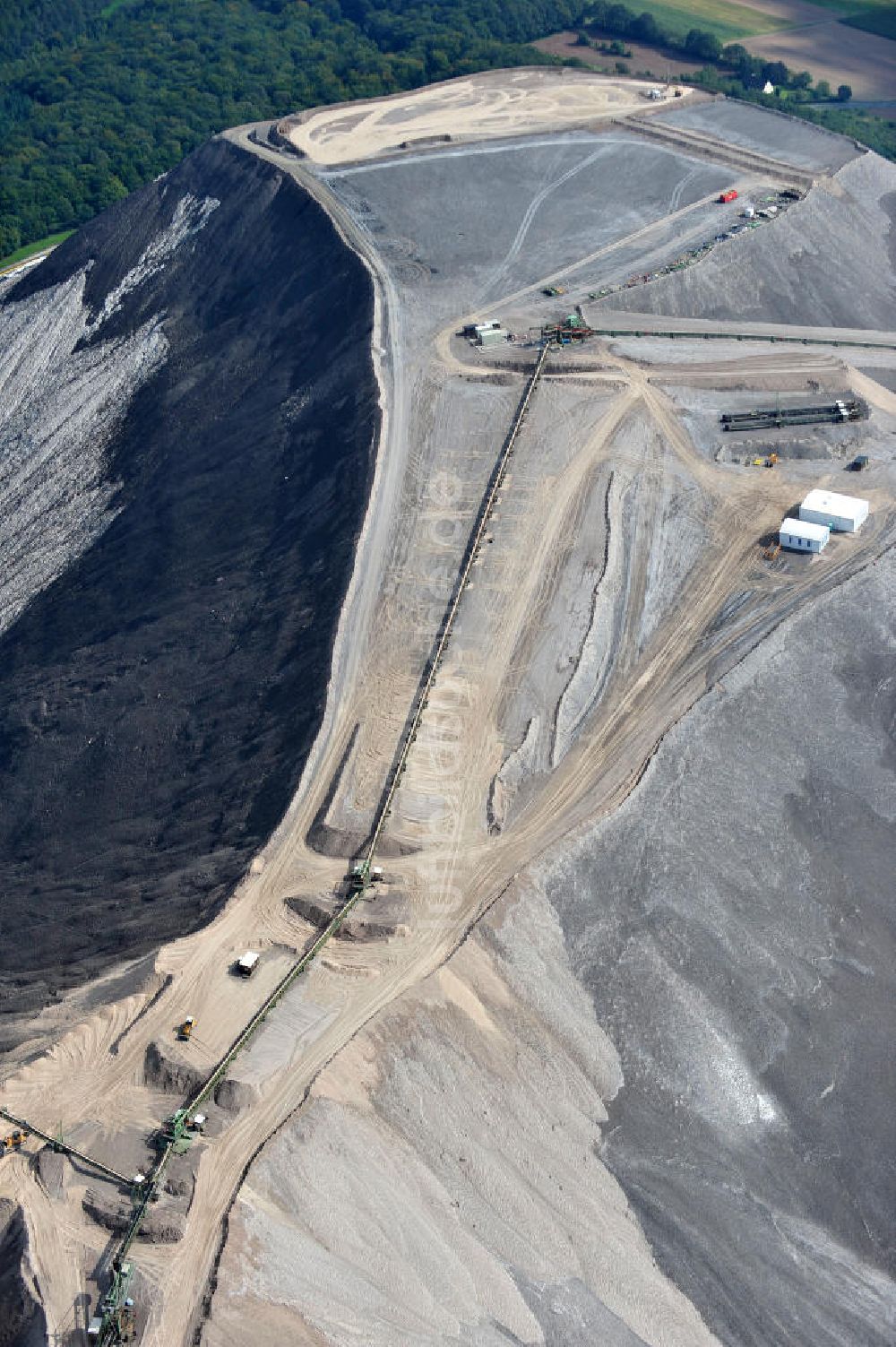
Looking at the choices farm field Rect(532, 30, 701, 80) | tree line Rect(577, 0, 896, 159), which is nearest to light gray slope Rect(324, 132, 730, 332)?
tree line Rect(577, 0, 896, 159)

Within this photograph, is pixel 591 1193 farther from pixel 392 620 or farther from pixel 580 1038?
pixel 392 620

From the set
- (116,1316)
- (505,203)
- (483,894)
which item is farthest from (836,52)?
(116,1316)

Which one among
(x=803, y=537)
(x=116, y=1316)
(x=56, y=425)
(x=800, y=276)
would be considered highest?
(x=800, y=276)

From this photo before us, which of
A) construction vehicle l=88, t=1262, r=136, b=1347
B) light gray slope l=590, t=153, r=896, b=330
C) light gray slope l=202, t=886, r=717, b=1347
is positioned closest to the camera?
construction vehicle l=88, t=1262, r=136, b=1347

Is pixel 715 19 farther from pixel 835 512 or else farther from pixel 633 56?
pixel 835 512

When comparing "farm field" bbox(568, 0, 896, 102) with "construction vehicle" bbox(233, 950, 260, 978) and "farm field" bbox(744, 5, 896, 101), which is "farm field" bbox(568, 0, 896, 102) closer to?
"farm field" bbox(744, 5, 896, 101)

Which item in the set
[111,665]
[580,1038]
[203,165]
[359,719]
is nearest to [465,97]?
[203,165]
